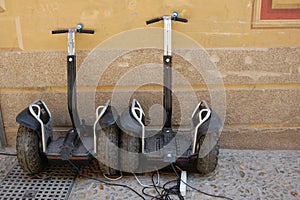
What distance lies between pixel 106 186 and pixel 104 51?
3.92 feet

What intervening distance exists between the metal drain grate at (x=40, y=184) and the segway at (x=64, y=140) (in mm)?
95

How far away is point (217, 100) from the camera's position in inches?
112

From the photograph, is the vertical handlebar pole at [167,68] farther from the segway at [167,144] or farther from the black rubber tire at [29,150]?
the black rubber tire at [29,150]

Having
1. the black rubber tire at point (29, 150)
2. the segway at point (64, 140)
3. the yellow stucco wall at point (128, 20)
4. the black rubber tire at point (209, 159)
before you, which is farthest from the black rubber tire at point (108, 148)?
the yellow stucco wall at point (128, 20)

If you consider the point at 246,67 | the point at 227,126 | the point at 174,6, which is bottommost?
the point at 227,126

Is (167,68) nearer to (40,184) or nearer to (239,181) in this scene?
(239,181)

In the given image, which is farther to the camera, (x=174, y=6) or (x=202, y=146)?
(x=174, y=6)

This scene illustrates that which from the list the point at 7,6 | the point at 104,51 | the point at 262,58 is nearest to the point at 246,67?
the point at 262,58

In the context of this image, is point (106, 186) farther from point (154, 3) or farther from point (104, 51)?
point (154, 3)

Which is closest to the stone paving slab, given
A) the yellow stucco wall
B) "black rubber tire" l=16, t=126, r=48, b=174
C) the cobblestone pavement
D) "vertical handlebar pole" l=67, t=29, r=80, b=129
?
the cobblestone pavement

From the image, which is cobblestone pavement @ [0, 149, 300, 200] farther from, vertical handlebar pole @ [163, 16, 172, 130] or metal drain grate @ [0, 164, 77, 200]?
vertical handlebar pole @ [163, 16, 172, 130]

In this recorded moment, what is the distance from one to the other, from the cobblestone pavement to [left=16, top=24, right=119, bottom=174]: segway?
0.64 feet

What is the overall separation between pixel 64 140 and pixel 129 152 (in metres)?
0.60

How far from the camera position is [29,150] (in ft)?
7.84
